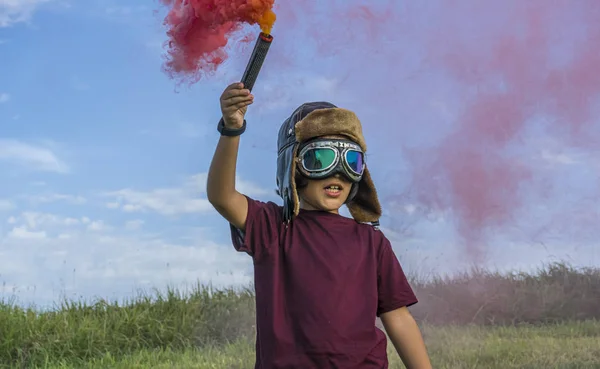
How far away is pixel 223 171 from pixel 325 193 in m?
0.59

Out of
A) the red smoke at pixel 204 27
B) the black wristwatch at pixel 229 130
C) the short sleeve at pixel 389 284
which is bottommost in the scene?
the short sleeve at pixel 389 284

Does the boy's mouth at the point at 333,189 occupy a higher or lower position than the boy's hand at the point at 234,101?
lower

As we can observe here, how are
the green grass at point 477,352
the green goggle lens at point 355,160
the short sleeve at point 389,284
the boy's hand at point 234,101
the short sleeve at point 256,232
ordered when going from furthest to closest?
1. the green grass at point 477,352
2. the short sleeve at point 389,284
3. the green goggle lens at point 355,160
4. the short sleeve at point 256,232
5. the boy's hand at point 234,101

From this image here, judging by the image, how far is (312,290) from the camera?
134 inches

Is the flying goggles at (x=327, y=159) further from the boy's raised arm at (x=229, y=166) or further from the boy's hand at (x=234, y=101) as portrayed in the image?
the boy's hand at (x=234, y=101)

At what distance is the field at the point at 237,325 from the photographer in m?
8.38

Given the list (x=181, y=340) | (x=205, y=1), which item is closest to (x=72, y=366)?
(x=181, y=340)

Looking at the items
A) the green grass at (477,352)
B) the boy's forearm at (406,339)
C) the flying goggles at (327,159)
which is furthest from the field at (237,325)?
the flying goggles at (327,159)

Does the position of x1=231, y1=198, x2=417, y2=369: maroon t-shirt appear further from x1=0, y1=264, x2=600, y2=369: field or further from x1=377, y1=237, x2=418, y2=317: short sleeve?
x1=0, y1=264, x2=600, y2=369: field

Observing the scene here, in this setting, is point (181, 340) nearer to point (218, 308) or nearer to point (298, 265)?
point (218, 308)

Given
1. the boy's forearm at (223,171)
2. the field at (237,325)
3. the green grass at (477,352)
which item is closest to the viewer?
the boy's forearm at (223,171)

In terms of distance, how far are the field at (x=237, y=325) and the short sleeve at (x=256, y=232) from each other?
4629mm

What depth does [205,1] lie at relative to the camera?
3268 mm

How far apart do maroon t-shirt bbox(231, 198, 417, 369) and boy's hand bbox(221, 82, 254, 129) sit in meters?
0.55
